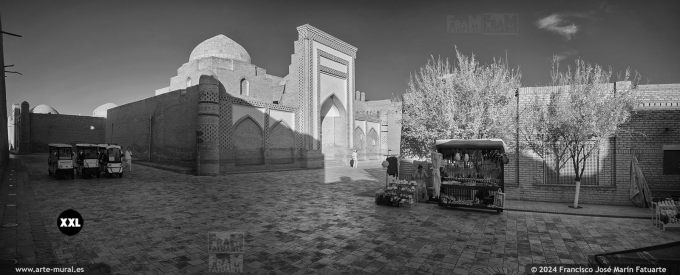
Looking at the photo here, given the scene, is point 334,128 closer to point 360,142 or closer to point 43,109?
point 360,142

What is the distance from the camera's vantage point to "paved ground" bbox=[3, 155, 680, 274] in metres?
5.26

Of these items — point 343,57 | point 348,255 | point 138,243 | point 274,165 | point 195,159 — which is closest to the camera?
point 348,255

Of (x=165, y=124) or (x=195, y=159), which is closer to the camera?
(x=195, y=159)

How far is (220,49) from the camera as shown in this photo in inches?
1202

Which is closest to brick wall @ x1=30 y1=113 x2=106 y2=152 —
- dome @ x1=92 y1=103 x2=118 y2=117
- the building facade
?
dome @ x1=92 y1=103 x2=118 y2=117

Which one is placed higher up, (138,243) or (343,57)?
(343,57)

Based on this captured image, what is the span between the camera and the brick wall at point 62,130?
3750 cm

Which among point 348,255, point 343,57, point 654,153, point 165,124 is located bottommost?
point 348,255

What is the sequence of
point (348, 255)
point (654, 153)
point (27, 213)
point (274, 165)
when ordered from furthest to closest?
1. point (274, 165)
2. point (654, 153)
3. point (27, 213)
4. point (348, 255)

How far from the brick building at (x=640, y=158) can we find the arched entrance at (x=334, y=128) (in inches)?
757

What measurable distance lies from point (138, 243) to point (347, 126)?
963 inches

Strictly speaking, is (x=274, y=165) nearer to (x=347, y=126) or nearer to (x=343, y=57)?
(x=347, y=126)

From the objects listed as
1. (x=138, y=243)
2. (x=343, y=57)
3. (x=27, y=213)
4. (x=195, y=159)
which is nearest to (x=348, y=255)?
(x=138, y=243)

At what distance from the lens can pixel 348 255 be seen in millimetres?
5652
